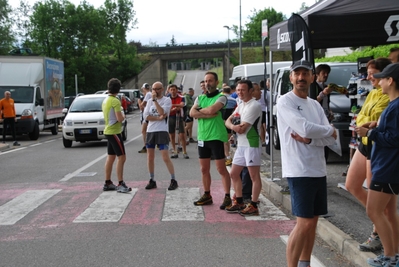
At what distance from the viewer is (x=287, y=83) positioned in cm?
1473

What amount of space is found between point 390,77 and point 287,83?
32.9 feet

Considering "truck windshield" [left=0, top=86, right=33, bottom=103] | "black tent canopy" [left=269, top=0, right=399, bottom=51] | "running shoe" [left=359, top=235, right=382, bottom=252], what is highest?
"black tent canopy" [left=269, top=0, right=399, bottom=51]

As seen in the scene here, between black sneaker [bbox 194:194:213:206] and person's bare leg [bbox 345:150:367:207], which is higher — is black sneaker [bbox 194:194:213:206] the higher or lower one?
the lower one

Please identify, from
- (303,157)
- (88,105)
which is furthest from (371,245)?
(88,105)

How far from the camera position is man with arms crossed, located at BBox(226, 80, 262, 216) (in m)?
7.49

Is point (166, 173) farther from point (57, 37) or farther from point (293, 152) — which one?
point (57, 37)

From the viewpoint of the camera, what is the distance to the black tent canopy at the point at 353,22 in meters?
7.62

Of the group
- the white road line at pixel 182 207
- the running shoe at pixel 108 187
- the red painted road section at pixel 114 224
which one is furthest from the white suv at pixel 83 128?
the white road line at pixel 182 207

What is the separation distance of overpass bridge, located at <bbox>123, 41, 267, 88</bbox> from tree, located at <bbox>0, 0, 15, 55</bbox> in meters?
19.0

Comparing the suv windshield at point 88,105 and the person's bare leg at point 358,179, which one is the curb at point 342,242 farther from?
the suv windshield at point 88,105

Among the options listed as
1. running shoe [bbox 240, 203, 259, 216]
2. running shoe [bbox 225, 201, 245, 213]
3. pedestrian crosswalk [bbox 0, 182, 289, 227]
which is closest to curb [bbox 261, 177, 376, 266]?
pedestrian crosswalk [bbox 0, 182, 289, 227]

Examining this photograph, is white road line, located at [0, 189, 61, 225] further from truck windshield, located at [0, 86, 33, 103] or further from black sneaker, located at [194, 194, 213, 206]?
truck windshield, located at [0, 86, 33, 103]

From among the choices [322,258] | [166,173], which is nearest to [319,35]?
[322,258]

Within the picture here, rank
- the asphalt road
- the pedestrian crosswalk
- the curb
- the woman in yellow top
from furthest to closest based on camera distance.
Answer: the pedestrian crosswalk → the asphalt road → the woman in yellow top → the curb
